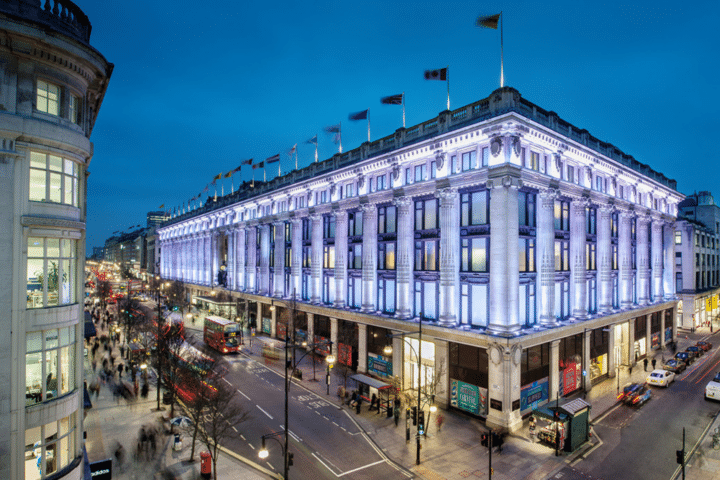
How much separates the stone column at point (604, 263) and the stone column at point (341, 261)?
2727cm

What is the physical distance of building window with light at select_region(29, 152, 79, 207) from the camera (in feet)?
43.2

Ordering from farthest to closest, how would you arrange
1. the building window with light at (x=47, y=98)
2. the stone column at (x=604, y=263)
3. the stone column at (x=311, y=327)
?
the stone column at (x=311, y=327) → the stone column at (x=604, y=263) → the building window with light at (x=47, y=98)

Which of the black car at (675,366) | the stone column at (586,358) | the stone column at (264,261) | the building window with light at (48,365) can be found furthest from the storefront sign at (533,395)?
the stone column at (264,261)

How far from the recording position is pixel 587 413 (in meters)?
27.1

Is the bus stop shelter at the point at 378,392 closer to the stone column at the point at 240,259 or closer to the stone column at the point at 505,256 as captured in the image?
the stone column at the point at 505,256

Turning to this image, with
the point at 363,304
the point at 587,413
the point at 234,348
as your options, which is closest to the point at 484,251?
the point at 587,413

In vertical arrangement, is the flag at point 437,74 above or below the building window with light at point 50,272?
above

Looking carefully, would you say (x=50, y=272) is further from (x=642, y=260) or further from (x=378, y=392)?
(x=642, y=260)

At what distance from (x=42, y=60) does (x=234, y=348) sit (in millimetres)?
43508

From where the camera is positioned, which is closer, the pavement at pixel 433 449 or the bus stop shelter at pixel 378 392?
the pavement at pixel 433 449

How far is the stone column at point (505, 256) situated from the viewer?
101 feet

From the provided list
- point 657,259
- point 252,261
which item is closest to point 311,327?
point 252,261

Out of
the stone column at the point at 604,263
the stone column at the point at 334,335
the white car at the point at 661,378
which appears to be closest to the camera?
the white car at the point at 661,378

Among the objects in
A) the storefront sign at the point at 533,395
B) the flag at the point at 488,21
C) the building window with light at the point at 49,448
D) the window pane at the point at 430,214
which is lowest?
the storefront sign at the point at 533,395
